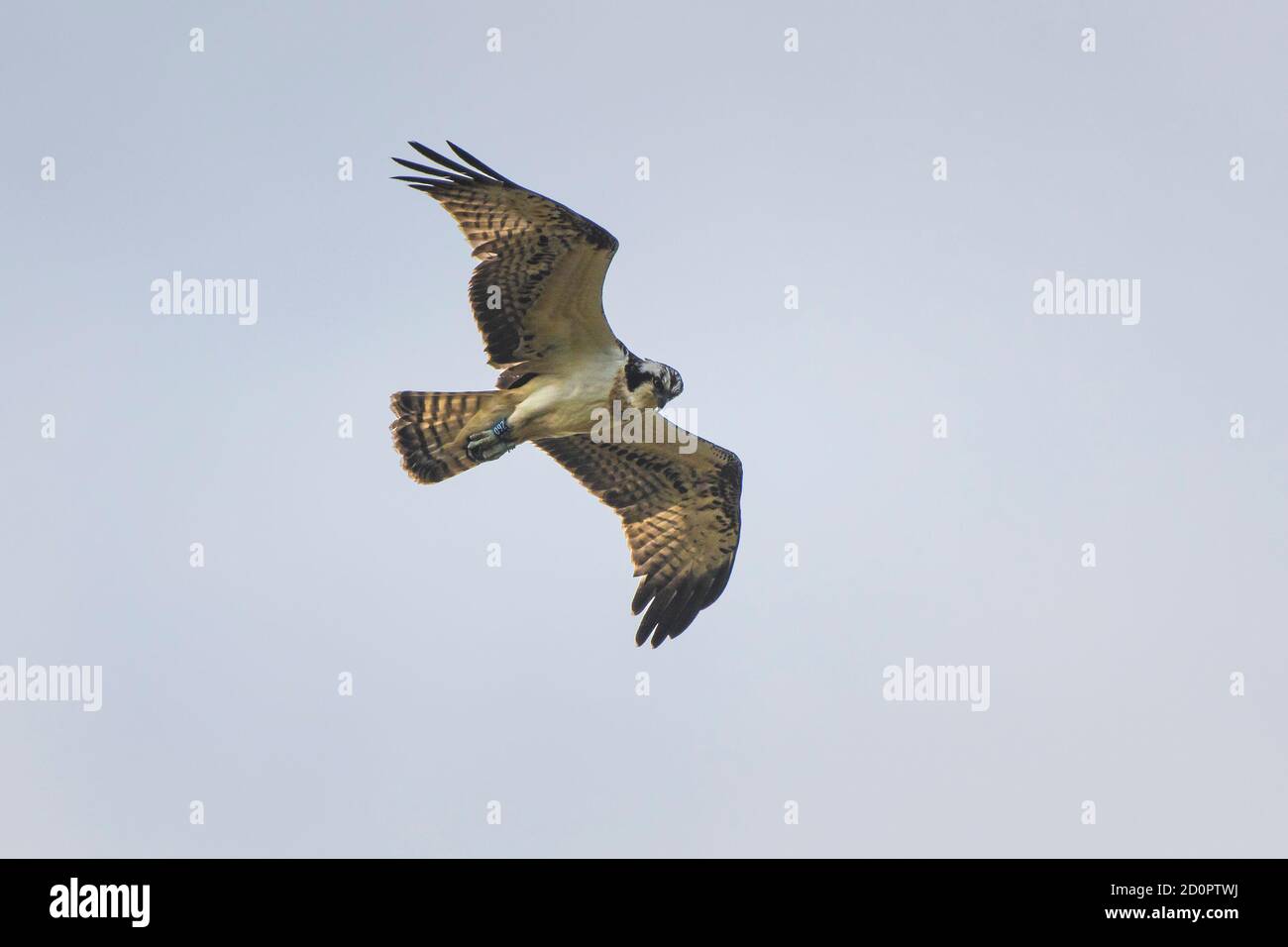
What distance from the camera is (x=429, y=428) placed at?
12.4 m

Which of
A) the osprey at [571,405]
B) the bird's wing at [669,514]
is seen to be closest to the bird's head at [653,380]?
the osprey at [571,405]

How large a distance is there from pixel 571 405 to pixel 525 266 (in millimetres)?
1089

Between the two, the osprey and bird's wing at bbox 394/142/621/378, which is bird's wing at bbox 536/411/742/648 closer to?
the osprey

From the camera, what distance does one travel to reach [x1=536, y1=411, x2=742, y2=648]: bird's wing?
43.1 ft

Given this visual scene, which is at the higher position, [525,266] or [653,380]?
[525,266]

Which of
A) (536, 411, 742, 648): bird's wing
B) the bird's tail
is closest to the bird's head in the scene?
(536, 411, 742, 648): bird's wing

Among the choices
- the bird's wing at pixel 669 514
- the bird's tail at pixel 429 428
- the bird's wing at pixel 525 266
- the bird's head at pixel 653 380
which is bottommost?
the bird's wing at pixel 669 514

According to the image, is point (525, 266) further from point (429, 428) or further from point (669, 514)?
point (669, 514)

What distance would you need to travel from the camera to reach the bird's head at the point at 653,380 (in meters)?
12.2

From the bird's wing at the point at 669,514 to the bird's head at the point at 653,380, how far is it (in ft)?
2.67

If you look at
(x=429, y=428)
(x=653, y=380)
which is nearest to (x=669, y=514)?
(x=653, y=380)

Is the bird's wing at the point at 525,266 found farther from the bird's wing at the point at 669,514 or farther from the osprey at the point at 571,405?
the bird's wing at the point at 669,514

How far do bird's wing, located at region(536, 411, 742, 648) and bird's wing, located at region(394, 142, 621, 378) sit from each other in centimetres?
116
